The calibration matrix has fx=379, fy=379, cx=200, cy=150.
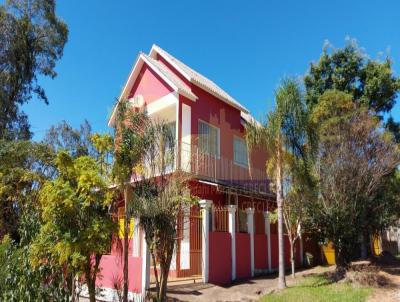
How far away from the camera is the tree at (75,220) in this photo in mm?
8445

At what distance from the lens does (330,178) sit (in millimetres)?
14258

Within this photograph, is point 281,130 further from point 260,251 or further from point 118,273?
point 118,273

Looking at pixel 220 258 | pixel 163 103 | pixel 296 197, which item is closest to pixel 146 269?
→ pixel 220 258

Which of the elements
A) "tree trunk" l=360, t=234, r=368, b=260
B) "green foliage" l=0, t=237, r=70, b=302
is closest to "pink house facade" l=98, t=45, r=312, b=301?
"green foliage" l=0, t=237, r=70, b=302

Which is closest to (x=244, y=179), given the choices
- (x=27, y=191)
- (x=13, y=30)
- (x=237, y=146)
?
(x=237, y=146)

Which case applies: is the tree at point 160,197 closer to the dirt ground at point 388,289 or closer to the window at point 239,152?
the dirt ground at point 388,289

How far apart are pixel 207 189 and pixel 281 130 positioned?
4.55m

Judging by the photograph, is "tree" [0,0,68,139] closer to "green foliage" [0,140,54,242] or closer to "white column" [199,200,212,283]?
"green foliage" [0,140,54,242]

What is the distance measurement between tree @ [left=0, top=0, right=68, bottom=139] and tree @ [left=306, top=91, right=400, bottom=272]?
53.1 ft

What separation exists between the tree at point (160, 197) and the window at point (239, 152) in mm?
9734

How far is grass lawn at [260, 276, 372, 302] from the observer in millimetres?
11070

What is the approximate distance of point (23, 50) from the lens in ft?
73.4

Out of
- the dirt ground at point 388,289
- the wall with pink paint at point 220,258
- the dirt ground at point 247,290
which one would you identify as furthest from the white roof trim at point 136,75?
the dirt ground at point 388,289

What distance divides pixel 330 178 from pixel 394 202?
4.28m
